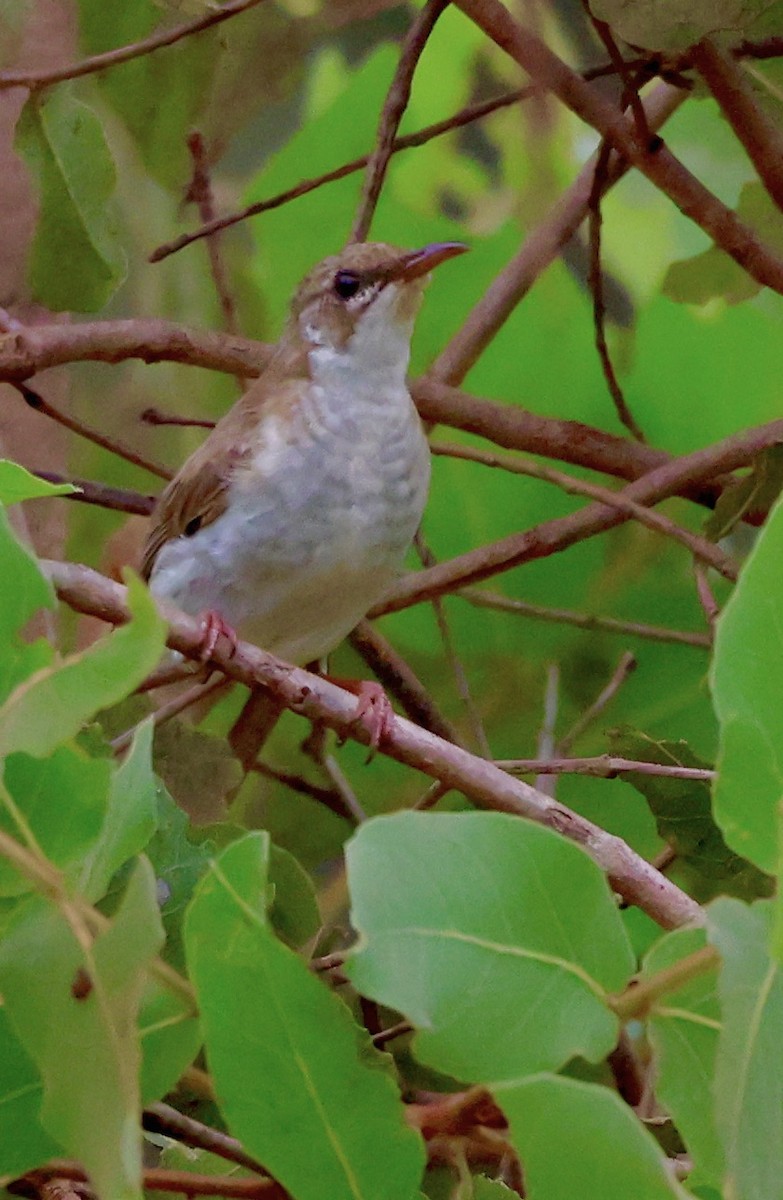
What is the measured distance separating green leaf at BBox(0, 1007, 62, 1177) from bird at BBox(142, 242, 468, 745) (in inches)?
26.1

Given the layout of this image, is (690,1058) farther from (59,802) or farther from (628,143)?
(628,143)

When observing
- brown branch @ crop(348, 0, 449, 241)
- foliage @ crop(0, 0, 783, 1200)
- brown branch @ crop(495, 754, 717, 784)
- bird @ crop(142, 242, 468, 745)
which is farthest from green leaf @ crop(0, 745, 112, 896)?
brown branch @ crop(348, 0, 449, 241)

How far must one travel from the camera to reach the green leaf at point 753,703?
0.38 metres

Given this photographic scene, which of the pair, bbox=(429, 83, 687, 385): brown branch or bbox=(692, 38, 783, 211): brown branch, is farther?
bbox=(429, 83, 687, 385): brown branch

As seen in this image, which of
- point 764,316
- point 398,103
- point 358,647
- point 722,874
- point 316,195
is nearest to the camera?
point 722,874

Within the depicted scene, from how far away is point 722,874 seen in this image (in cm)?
Answer: 89

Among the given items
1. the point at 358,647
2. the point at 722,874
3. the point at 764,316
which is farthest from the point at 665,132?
the point at 722,874

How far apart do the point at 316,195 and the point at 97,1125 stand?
5.15 feet

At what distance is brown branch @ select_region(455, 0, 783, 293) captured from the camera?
103 centimetres

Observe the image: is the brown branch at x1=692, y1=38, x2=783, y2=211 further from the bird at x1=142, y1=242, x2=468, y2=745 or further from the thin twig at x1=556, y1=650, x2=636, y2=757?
the thin twig at x1=556, y1=650, x2=636, y2=757

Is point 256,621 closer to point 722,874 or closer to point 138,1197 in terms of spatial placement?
point 722,874

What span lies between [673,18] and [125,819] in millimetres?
691

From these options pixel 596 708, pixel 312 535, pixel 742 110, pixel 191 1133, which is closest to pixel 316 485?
pixel 312 535

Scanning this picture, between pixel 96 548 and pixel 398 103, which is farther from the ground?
pixel 398 103
